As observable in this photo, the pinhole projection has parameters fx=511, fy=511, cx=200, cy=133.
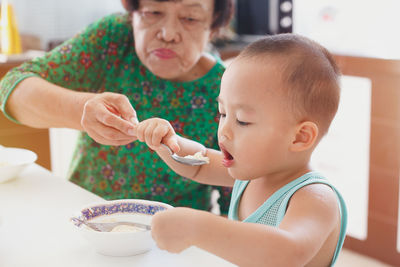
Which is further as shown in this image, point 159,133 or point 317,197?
point 159,133

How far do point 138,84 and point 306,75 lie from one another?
78 centimetres

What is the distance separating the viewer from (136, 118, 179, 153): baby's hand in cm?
109

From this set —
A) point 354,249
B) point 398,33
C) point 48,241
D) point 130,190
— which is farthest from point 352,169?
point 48,241

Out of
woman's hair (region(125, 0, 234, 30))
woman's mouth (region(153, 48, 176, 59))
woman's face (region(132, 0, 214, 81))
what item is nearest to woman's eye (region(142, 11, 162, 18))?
woman's face (region(132, 0, 214, 81))

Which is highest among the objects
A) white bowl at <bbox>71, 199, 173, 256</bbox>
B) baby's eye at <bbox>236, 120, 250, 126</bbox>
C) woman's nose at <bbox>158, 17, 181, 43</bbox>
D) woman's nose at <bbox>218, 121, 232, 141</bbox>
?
woman's nose at <bbox>158, 17, 181, 43</bbox>

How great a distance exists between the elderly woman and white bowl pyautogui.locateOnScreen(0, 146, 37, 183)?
103mm

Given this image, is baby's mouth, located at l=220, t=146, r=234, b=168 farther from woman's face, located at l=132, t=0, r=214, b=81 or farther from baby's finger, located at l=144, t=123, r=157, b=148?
woman's face, located at l=132, t=0, r=214, b=81

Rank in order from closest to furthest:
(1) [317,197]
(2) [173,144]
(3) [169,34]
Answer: (1) [317,197], (2) [173,144], (3) [169,34]

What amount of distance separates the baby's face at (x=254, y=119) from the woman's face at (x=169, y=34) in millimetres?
482

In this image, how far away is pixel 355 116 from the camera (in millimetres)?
2904

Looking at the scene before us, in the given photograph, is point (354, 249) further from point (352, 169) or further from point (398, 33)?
point (398, 33)

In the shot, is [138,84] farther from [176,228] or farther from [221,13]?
[176,228]

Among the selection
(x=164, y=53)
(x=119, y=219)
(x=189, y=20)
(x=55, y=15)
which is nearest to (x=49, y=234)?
(x=119, y=219)

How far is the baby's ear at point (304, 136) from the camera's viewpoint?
3.20 ft
